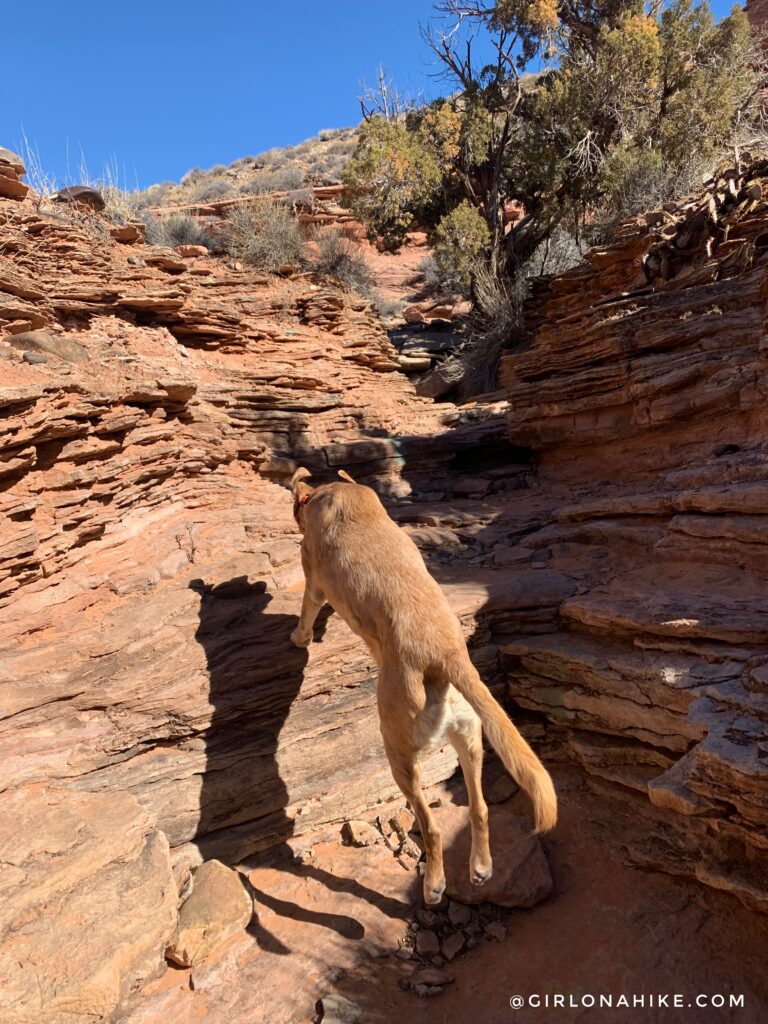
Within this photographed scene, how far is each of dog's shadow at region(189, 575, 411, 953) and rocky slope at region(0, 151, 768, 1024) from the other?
2 centimetres

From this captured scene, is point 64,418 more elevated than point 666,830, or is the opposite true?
point 64,418

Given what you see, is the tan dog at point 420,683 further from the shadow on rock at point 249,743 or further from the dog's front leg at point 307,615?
the shadow on rock at point 249,743

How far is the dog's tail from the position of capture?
10.0ft

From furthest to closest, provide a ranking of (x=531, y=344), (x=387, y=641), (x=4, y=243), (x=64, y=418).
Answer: (x=531, y=344), (x=4, y=243), (x=64, y=418), (x=387, y=641)

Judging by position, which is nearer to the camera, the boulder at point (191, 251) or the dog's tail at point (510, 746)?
the dog's tail at point (510, 746)

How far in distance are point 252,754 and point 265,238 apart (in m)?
12.4

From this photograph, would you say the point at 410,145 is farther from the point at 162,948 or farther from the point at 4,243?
the point at 162,948

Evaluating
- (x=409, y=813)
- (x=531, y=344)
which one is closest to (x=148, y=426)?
(x=409, y=813)

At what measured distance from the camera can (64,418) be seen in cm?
540

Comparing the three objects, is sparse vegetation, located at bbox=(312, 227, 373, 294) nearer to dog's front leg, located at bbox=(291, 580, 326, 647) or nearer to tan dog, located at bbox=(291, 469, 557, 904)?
dog's front leg, located at bbox=(291, 580, 326, 647)

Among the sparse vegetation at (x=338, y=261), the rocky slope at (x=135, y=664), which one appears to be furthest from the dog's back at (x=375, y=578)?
the sparse vegetation at (x=338, y=261)

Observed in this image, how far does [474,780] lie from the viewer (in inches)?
142

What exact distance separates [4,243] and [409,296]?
14970 mm

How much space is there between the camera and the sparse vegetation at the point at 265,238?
13.7m
